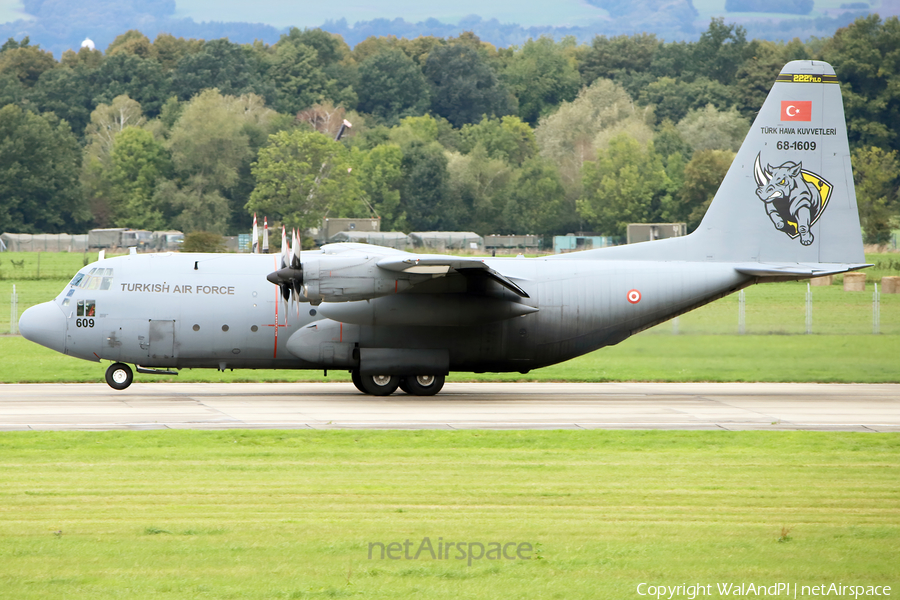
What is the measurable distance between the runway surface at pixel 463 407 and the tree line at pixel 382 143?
5719cm

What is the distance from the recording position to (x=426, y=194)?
10419 cm

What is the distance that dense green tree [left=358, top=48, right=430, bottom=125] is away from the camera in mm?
154000

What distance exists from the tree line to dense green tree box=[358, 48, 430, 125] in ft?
1.01

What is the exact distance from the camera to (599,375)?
31141 mm

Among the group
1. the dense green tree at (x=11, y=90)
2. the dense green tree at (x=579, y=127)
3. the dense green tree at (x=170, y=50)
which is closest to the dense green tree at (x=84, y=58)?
the dense green tree at (x=170, y=50)

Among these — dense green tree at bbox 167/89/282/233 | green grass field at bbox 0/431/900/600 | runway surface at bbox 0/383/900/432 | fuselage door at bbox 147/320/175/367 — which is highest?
dense green tree at bbox 167/89/282/233

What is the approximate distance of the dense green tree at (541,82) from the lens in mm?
163875

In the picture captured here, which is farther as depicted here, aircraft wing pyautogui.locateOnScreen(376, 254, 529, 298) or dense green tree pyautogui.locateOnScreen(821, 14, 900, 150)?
dense green tree pyautogui.locateOnScreen(821, 14, 900, 150)

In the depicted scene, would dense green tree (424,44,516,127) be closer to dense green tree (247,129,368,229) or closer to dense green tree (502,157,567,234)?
dense green tree (502,157,567,234)

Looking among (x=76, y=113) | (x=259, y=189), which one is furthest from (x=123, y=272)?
(x=76, y=113)

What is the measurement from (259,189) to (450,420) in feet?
228

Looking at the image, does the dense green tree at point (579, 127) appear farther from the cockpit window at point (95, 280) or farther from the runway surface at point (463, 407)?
the cockpit window at point (95, 280)

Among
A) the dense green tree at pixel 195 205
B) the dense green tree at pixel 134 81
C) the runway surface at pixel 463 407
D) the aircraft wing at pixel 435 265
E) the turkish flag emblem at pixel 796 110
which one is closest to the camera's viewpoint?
the runway surface at pixel 463 407

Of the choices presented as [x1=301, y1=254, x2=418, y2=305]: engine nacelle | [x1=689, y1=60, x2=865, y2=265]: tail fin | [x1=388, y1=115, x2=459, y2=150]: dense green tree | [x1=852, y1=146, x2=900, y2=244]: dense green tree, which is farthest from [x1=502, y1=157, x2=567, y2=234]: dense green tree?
[x1=301, y1=254, x2=418, y2=305]: engine nacelle
